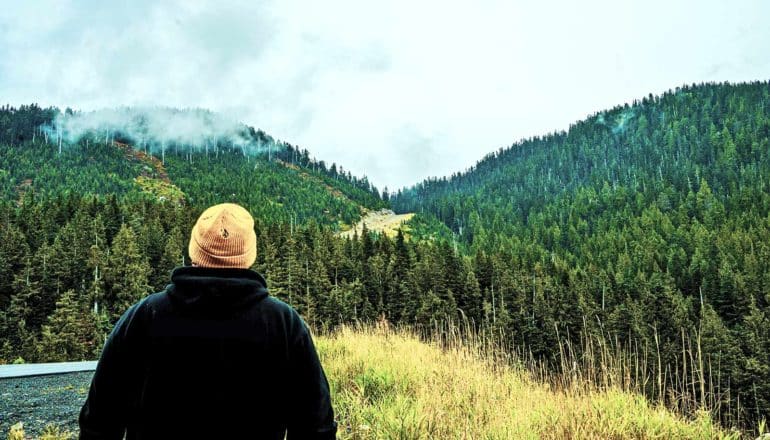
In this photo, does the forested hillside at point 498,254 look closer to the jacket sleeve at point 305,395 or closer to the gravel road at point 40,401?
the jacket sleeve at point 305,395

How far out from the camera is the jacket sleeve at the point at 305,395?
187cm

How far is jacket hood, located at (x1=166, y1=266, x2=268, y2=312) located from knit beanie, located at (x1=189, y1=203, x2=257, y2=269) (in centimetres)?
5

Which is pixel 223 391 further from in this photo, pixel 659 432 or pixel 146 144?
pixel 146 144

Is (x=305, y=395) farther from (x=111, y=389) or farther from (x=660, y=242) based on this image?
(x=660, y=242)

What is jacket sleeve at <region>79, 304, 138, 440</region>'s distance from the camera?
1.82 m

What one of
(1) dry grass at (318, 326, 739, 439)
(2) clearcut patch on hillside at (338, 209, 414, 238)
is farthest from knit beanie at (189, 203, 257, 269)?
(2) clearcut patch on hillside at (338, 209, 414, 238)

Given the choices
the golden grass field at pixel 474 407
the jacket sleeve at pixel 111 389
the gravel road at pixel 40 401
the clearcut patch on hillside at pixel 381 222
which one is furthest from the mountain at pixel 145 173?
the jacket sleeve at pixel 111 389

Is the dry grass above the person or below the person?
below

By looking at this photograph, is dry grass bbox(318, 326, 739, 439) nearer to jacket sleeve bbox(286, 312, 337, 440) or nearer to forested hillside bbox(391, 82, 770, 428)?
forested hillside bbox(391, 82, 770, 428)

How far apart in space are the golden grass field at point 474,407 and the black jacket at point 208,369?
2570mm

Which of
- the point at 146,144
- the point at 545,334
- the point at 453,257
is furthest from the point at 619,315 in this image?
the point at 146,144

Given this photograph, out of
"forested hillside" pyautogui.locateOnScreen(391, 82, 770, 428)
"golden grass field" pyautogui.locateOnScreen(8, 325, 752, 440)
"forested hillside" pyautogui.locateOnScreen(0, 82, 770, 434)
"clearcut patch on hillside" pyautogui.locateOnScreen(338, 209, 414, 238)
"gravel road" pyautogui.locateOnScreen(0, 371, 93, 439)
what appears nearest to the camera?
"golden grass field" pyautogui.locateOnScreen(8, 325, 752, 440)

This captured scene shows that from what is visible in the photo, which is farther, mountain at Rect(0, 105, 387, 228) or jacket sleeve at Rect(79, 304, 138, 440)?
mountain at Rect(0, 105, 387, 228)

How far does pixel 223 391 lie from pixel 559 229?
436 feet
